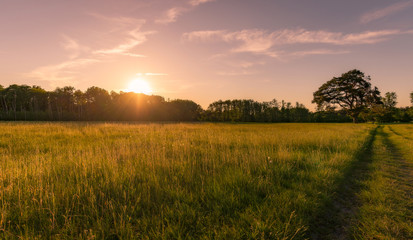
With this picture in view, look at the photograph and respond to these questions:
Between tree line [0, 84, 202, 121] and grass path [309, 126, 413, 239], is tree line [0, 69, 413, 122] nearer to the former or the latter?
tree line [0, 84, 202, 121]

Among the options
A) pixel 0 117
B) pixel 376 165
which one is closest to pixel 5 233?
pixel 376 165

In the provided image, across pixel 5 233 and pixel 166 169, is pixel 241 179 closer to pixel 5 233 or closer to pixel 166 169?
pixel 166 169

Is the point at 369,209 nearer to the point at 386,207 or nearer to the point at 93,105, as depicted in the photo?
the point at 386,207

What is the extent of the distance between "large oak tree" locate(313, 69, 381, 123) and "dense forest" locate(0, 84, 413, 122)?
2934 centimetres

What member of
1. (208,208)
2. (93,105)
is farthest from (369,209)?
(93,105)

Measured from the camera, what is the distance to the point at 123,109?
278ft

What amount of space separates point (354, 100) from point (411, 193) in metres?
54.2

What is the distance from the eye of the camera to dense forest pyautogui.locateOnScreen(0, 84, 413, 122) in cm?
7706

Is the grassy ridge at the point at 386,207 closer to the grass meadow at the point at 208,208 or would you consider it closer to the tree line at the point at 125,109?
the grass meadow at the point at 208,208

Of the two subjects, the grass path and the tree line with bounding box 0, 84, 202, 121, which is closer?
the grass path

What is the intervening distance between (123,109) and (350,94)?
9080 cm

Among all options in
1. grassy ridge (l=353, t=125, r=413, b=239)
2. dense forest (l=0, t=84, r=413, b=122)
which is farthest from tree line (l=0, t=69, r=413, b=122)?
grassy ridge (l=353, t=125, r=413, b=239)

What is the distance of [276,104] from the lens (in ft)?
392

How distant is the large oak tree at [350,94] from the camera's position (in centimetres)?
4331
